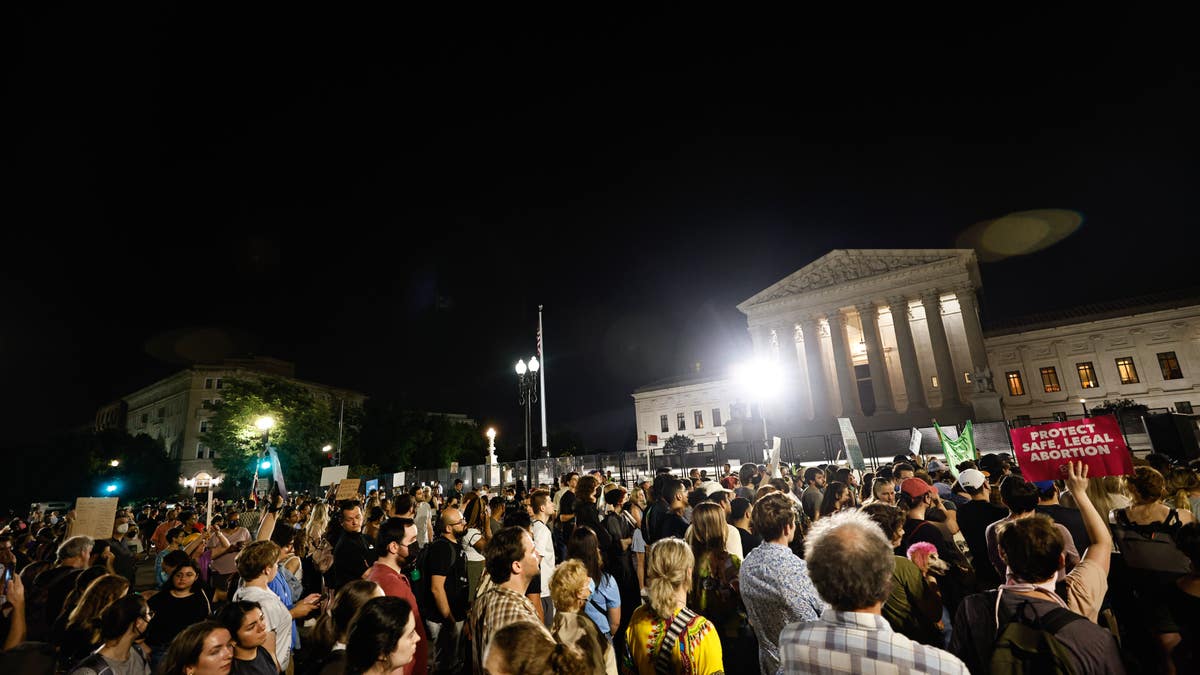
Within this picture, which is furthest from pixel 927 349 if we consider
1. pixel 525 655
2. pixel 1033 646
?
pixel 525 655

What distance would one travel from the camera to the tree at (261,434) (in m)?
39.8

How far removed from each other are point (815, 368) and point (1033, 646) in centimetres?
4440

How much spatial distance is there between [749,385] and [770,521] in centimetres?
5168

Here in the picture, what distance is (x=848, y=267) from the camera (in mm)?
43188

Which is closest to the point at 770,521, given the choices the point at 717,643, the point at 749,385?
the point at 717,643

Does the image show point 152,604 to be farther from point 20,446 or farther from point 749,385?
point 20,446

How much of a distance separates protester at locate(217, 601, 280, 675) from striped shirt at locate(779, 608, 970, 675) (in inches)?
130

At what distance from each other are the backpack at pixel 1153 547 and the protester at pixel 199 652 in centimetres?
634

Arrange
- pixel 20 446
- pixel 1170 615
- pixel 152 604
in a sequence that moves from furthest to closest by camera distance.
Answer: pixel 20 446
pixel 152 604
pixel 1170 615

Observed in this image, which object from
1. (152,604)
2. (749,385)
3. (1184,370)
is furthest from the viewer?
(749,385)

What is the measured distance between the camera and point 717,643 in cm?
298

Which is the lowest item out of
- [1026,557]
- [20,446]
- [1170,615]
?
[1170,615]

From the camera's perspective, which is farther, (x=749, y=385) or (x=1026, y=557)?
(x=749, y=385)

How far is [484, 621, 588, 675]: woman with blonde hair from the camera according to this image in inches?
79.0
